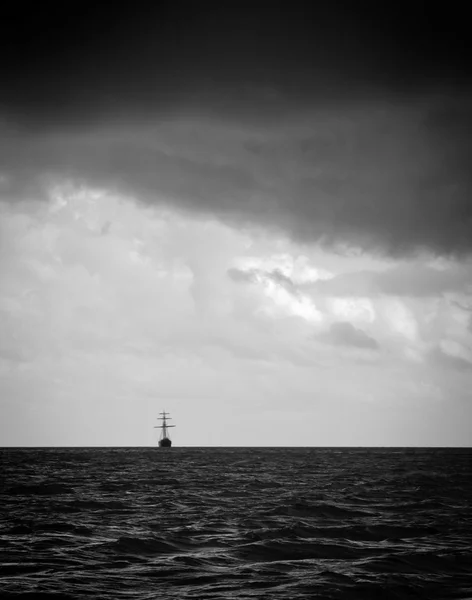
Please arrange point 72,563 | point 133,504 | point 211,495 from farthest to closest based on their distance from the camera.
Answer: point 211,495 → point 133,504 → point 72,563

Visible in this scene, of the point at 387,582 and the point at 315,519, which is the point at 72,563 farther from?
the point at 315,519

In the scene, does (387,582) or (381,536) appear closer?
(387,582)

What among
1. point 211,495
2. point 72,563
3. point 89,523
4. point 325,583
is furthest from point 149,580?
point 211,495

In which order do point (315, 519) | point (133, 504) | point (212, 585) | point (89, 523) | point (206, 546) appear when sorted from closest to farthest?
1. point (212, 585)
2. point (206, 546)
3. point (89, 523)
4. point (315, 519)
5. point (133, 504)

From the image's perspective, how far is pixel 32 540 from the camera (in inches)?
868

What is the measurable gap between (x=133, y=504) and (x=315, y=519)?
10078mm

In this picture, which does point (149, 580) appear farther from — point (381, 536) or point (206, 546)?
point (381, 536)

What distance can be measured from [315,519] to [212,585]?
43.4 feet

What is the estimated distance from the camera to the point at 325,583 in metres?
17.0

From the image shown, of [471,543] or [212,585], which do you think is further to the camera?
[471,543]

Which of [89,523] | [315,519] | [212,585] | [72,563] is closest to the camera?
[212,585]

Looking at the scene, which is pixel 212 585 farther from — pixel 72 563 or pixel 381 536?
pixel 381 536

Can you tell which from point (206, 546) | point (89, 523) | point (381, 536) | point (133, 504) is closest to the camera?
point (206, 546)

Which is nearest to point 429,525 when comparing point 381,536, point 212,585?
point 381,536
